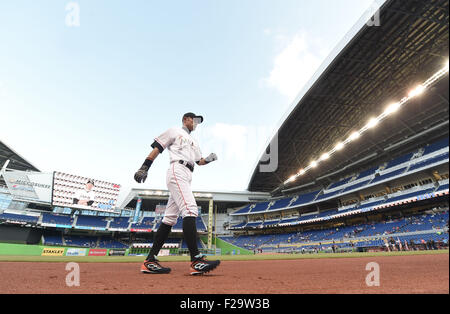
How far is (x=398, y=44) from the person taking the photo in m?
12.3

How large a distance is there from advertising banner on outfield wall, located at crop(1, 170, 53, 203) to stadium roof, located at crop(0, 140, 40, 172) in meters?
3.23

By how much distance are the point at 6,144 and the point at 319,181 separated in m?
44.3

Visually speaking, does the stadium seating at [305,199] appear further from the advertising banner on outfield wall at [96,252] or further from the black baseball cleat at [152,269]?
the black baseball cleat at [152,269]

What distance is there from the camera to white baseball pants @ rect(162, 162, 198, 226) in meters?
2.76

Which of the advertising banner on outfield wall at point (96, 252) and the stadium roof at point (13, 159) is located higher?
the stadium roof at point (13, 159)

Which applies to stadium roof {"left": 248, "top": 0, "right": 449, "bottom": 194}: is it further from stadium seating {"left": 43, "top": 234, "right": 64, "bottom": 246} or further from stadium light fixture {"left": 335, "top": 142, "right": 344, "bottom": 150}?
stadium seating {"left": 43, "top": 234, "right": 64, "bottom": 246}

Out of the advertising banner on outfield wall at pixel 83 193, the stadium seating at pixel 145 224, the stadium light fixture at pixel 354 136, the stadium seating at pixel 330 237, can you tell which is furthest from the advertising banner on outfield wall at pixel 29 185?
the stadium light fixture at pixel 354 136

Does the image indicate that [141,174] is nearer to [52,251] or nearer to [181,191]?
[181,191]

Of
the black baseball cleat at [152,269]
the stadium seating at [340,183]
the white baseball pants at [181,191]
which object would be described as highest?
the stadium seating at [340,183]

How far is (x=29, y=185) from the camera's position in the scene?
1112 inches

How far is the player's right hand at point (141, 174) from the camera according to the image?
2.69 meters

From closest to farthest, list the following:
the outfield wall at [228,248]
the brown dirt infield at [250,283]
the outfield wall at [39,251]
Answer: the brown dirt infield at [250,283], the outfield wall at [39,251], the outfield wall at [228,248]

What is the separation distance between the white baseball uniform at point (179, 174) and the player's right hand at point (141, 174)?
0.31 m
